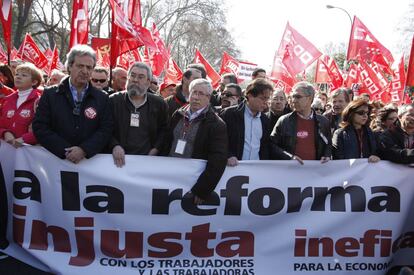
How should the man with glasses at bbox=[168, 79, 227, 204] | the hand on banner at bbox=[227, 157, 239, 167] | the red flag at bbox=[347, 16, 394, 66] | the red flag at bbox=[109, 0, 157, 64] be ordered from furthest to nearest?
the red flag at bbox=[347, 16, 394, 66] → the red flag at bbox=[109, 0, 157, 64] → the hand on banner at bbox=[227, 157, 239, 167] → the man with glasses at bbox=[168, 79, 227, 204]

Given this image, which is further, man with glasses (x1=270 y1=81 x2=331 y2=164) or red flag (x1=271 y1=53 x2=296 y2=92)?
red flag (x1=271 y1=53 x2=296 y2=92)

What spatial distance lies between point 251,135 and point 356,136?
1.09 meters

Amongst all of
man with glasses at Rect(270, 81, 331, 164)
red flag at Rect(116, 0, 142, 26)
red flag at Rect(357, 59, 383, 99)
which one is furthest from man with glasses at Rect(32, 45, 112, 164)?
red flag at Rect(357, 59, 383, 99)

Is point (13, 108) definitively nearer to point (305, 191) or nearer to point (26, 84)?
point (26, 84)

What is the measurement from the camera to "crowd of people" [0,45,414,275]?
4.50 metres

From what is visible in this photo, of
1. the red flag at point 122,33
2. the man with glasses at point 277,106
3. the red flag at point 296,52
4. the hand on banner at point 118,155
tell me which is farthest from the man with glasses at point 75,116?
the red flag at point 296,52

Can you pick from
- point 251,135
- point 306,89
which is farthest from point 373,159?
point 251,135

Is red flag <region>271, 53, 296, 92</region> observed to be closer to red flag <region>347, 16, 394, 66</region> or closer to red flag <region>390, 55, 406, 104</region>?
red flag <region>347, 16, 394, 66</region>

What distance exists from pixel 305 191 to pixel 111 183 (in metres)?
1.83

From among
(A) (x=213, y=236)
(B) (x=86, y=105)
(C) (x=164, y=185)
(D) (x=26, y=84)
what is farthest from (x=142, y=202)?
(D) (x=26, y=84)

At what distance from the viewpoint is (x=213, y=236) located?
15.4ft

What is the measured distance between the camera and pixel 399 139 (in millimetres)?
5145

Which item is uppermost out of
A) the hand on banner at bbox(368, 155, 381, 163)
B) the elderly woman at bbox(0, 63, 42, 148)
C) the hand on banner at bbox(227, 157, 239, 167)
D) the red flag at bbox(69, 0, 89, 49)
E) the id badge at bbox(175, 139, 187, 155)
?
the red flag at bbox(69, 0, 89, 49)

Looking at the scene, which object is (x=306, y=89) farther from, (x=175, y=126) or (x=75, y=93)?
(x=75, y=93)
